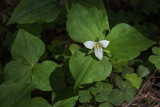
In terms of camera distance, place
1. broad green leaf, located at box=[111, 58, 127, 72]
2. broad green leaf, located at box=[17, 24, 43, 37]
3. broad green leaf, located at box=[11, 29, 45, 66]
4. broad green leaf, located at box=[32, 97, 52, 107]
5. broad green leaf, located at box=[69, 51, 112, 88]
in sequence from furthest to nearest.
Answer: broad green leaf, located at box=[17, 24, 43, 37] < broad green leaf, located at box=[111, 58, 127, 72] < broad green leaf, located at box=[11, 29, 45, 66] < broad green leaf, located at box=[32, 97, 52, 107] < broad green leaf, located at box=[69, 51, 112, 88]

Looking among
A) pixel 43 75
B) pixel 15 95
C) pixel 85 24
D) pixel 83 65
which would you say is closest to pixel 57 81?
pixel 43 75

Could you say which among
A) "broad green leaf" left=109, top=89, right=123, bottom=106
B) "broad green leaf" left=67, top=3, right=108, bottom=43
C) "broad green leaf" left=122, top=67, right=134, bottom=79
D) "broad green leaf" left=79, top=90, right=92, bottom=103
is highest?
"broad green leaf" left=67, top=3, right=108, bottom=43

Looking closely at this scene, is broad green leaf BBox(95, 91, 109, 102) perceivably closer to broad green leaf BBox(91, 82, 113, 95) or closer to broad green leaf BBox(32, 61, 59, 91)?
broad green leaf BBox(91, 82, 113, 95)

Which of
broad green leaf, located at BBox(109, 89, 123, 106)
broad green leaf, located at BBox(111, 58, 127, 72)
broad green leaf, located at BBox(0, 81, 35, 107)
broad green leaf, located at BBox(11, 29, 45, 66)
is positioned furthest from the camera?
broad green leaf, located at BBox(111, 58, 127, 72)

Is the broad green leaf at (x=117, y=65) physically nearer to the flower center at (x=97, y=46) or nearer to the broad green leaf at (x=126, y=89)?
the broad green leaf at (x=126, y=89)

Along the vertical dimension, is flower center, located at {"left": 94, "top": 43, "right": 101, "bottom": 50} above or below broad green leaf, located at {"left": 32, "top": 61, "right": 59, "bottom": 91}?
above

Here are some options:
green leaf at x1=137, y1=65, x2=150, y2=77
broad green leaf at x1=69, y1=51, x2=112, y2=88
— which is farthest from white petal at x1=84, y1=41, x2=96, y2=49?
green leaf at x1=137, y1=65, x2=150, y2=77

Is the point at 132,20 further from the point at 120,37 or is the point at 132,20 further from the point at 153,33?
the point at 120,37

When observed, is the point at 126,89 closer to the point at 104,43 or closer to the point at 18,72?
the point at 104,43
